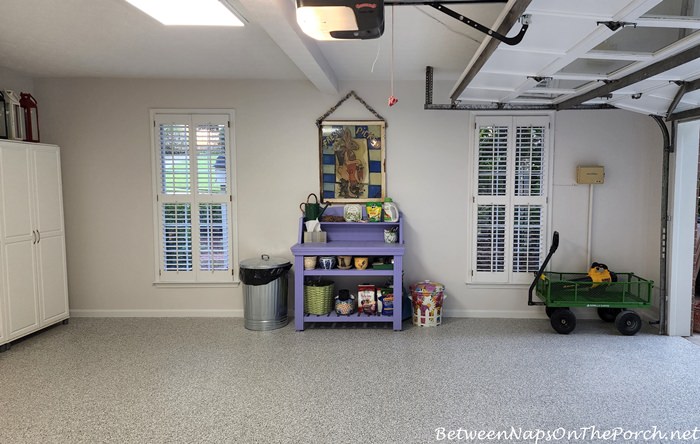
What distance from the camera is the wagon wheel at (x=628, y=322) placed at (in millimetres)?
4578

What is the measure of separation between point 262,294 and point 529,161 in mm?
3267

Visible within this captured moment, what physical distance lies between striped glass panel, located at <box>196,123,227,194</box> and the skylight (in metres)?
1.90

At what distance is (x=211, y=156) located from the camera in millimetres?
5258

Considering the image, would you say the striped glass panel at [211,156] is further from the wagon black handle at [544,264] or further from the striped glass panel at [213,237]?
the wagon black handle at [544,264]

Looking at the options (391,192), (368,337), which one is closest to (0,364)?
(368,337)

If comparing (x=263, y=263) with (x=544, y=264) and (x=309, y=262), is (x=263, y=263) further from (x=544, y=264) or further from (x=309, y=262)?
(x=544, y=264)

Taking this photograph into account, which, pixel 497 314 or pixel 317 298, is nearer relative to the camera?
pixel 317 298

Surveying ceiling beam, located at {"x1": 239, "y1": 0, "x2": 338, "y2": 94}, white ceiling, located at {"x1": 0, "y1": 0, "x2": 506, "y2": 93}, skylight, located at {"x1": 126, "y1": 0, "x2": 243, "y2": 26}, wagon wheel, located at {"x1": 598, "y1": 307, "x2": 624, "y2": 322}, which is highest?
white ceiling, located at {"x1": 0, "y1": 0, "x2": 506, "y2": 93}

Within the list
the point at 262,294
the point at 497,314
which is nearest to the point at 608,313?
the point at 497,314

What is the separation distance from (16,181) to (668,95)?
5828mm

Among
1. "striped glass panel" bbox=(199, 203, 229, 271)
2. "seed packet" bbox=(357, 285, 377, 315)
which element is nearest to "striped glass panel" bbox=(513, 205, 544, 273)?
"seed packet" bbox=(357, 285, 377, 315)

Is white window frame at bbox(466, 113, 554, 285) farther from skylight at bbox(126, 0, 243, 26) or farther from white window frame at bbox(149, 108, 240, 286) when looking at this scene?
skylight at bbox(126, 0, 243, 26)

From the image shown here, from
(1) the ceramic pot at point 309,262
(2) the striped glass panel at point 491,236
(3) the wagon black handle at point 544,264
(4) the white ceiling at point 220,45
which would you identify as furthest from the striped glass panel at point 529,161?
(1) the ceramic pot at point 309,262

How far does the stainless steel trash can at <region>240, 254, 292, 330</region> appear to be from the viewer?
16.0 feet
